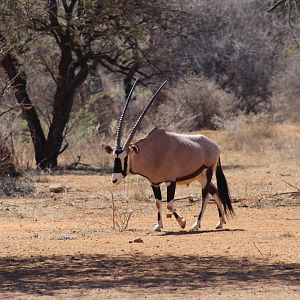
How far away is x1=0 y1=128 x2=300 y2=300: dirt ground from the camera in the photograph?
29.0 ft

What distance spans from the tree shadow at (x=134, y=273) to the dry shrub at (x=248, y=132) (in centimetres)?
2060

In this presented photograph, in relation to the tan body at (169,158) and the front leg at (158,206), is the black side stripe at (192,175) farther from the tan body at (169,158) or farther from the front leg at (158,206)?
the front leg at (158,206)

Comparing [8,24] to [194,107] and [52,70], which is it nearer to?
[52,70]

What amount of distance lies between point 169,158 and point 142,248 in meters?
2.31

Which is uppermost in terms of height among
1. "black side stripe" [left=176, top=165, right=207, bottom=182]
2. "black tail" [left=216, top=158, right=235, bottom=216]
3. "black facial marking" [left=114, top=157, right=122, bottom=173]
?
"black facial marking" [left=114, top=157, right=122, bottom=173]

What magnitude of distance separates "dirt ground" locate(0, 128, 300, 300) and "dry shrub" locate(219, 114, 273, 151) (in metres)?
11.8

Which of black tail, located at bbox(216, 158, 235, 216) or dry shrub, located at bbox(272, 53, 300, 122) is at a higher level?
dry shrub, located at bbox(272, 53, 300, 122)

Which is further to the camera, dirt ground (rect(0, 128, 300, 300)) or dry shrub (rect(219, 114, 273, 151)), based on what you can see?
dry shrub (rect(219, 114, 273, 151))

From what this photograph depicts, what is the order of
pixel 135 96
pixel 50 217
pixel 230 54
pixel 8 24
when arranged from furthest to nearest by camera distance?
pixel 230 54, pixel 135 96, pixel 8 24, pixel 50 217

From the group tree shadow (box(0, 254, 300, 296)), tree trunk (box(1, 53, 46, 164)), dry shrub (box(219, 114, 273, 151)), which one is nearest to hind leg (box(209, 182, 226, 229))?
tree shadow (box(0, 254, 300, 296))

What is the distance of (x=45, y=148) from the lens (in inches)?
1000

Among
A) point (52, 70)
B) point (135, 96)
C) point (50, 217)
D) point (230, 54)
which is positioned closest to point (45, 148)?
point (52, 70)

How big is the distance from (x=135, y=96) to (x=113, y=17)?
1734cm

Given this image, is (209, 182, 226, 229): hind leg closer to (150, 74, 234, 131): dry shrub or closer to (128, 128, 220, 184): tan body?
(128, 128, 220, 184): tan body
